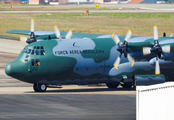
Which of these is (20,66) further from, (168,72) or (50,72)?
(168,72)

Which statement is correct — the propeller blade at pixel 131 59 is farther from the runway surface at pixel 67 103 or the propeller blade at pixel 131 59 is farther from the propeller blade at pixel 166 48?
the runway surface at pixel 67 103

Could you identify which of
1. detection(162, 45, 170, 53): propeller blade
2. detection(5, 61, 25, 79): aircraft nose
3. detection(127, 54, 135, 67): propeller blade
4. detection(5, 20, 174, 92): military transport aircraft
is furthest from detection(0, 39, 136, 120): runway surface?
detection(162, 45, 170, 53): propeller blade

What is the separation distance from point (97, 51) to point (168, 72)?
6.65m

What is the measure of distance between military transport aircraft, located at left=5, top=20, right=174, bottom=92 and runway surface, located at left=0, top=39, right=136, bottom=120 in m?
1.22

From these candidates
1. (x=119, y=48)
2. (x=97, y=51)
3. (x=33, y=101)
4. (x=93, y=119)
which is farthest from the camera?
(x=97, y=51)

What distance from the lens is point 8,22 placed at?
94500 millimetres

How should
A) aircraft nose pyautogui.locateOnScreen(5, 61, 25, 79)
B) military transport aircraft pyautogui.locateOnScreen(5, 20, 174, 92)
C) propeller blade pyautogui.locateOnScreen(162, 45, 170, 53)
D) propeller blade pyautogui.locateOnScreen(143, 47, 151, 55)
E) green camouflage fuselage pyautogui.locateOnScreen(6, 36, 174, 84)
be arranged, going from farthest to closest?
green camouflage fuselage pyautogui.locateOnScreen(6, 36, 174, 84), military transport aircraft pyautogui.locateOnScreen(5, 20, 174, 92), aircraft nose pyautogui.locateOnScreen(5, 61, 25, 79), propeller blade pyautogui.locateOnScreen(162, 45, 170, 53), propeller blade pyautogui.locateOnScreen(143, 47, 151, 55)

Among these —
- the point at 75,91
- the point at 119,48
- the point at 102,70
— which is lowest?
the point at 75,91

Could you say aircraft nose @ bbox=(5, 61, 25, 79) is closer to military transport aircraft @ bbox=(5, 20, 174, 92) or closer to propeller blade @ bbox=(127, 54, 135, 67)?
military transport aircraft @ bbox=(5, 20, 174, 92)

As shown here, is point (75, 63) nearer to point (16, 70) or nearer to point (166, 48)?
point (16, 70)

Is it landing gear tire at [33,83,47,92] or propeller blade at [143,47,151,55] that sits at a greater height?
propeller blade at [143,47,151,55]

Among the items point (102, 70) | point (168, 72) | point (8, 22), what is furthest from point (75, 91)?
point (8, 22)

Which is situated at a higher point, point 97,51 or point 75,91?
point 97,51

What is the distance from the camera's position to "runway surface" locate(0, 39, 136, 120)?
21.1 metres
